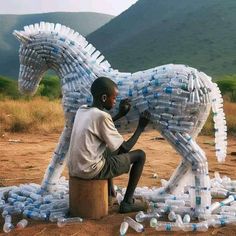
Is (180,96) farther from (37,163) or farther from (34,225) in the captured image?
(37,163)

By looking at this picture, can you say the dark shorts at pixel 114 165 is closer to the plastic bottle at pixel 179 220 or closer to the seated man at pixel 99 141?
the seated man at pixel 99 141

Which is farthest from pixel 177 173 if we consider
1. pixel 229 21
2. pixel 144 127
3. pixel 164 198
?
pixel 229 21

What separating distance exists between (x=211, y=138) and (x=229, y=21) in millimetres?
49048

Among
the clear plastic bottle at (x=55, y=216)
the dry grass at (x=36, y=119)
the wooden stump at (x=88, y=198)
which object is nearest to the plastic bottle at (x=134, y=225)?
the wooden stump at (x=88, y=198)

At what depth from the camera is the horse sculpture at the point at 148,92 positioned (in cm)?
477

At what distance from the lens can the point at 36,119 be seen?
13391 millimetres

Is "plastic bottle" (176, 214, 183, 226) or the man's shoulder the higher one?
the man's shoulder

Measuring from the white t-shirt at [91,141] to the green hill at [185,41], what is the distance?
41.3m

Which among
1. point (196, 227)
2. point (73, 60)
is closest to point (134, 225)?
point (196, 227)

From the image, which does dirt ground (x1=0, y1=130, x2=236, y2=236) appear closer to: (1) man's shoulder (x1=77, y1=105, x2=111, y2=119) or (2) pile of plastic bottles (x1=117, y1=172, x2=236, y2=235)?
(2) pile of plastic bottles (x1=117, y1=172, x2=236, y2=235)

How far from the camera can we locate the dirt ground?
4.49m

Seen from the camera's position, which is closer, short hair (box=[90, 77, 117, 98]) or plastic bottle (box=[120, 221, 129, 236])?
plastic bottle (box=[120, 221, 129, 236])

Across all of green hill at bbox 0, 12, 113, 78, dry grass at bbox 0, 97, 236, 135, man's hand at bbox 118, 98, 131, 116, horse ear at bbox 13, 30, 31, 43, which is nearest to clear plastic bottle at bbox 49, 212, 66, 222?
man's hand at bbox 118, 98, 131, 116

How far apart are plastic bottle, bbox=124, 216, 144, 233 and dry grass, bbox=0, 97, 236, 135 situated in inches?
315
